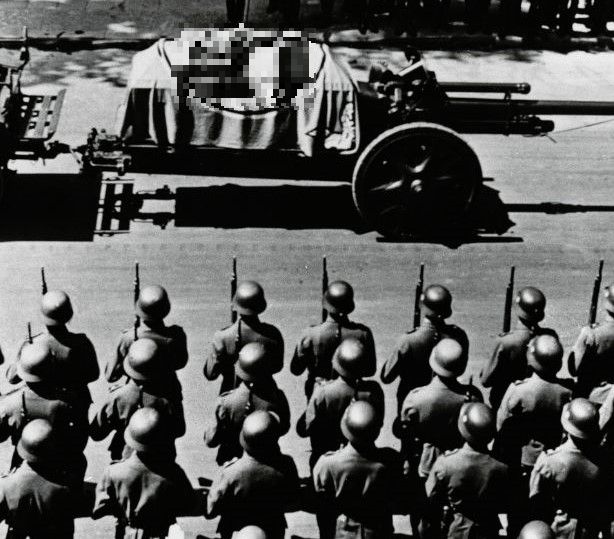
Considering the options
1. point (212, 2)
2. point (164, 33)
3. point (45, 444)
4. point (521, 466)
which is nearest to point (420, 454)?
point (521, 466)

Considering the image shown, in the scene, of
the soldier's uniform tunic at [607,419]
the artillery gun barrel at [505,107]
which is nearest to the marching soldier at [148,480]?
the soldier's uniform tunic at [607,419]

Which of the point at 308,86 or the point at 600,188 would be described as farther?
the point at 600,188

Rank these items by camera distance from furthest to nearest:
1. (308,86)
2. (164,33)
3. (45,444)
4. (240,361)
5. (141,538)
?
(164,33), (308,86), (240,361), (141,538), (45,444)

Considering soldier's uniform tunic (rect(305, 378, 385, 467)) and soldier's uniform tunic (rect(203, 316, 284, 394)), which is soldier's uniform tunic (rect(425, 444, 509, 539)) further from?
soldier's uniform tunic (rect(203, 316, 284, 394))

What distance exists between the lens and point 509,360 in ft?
25.0

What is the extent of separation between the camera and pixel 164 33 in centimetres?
1775

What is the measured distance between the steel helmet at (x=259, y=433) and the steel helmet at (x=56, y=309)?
1.87 metres

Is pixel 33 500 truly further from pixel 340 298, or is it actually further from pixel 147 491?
pixel 340 298

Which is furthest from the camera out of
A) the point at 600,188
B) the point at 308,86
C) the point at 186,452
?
the point at 600,188

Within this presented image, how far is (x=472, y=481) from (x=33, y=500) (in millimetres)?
2479

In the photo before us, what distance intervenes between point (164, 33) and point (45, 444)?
1282 cm

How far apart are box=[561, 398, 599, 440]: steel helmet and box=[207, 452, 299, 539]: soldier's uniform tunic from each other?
1616mm

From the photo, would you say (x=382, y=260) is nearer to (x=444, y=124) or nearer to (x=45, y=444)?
(x=444, y=124)

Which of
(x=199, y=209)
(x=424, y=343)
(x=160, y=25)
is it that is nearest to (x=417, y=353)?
(x=424, y=343)
